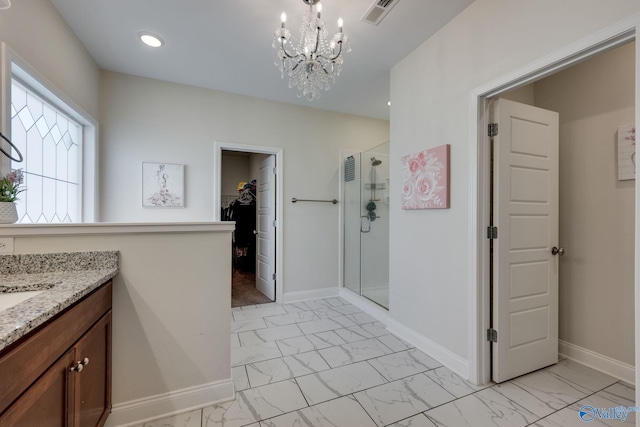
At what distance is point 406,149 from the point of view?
2555mm

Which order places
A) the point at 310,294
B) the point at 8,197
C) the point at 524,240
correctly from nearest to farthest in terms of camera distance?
the point at 8,197 → the point at 524,240 → the point at 310,294

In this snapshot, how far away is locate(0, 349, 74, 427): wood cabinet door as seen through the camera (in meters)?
0.73

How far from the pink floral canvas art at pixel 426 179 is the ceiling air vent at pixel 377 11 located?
1072 millimetres

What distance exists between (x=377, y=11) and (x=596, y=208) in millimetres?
2250

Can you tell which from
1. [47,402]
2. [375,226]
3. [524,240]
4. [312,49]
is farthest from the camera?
[375,226]

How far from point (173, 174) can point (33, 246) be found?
1903 millimetres

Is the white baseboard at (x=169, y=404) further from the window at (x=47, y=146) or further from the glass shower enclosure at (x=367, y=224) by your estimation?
the glass shower enclosure at (x=367, y=224)

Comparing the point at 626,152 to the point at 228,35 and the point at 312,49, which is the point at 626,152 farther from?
the point at 228,35

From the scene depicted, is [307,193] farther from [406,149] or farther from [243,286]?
[243,286]

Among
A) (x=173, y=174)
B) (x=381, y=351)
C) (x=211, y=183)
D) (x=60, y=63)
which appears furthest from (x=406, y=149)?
(x=60, y=63)

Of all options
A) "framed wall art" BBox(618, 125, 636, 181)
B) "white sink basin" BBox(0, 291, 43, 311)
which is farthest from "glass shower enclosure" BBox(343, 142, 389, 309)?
"white sink basin" BBox(0, 291, 43, 311)

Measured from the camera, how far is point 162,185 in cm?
306

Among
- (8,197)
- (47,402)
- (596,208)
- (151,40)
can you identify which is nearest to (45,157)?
(8,197)

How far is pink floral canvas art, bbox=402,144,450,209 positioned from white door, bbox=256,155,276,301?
1.84 meters
